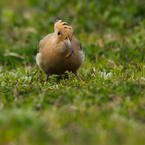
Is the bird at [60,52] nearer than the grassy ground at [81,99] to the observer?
No

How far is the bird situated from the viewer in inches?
180

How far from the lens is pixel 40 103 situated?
350 centimetres

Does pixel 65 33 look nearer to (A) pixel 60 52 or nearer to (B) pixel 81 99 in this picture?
(A) pixel 60 52

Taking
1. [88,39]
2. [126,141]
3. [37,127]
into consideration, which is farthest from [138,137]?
[88,39]

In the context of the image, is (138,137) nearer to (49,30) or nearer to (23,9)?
(49,30)

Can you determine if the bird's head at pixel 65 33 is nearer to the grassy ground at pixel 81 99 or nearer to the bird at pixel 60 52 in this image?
the bird at pixel 60 52

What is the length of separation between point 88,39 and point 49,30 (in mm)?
1306

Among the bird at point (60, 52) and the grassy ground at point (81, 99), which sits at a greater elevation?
the bird at point (60, 52)

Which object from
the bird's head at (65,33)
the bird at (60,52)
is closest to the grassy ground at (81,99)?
the bird at (60,52)

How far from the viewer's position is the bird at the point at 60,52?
4582mm

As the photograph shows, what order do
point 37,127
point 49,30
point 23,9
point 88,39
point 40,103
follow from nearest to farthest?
point 37,127 → point 40,103 → point 88,39 → point 49,30 → point 23,9

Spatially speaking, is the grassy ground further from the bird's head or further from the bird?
the bird's head

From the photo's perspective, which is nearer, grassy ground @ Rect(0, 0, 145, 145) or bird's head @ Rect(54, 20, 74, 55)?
grassy ground @ Rect(0, 0, 145, 145)

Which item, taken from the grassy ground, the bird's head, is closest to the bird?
the bird's head
